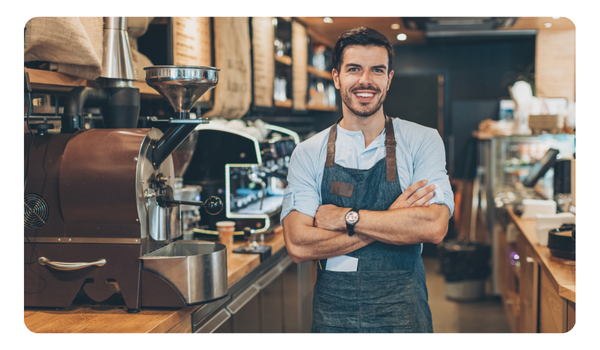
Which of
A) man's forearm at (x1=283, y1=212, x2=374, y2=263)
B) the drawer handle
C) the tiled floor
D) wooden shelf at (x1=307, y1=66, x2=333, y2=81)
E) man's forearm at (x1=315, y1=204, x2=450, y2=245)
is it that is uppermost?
wooden shelf at (x1=307, y1=66, x2=333, y2=81)

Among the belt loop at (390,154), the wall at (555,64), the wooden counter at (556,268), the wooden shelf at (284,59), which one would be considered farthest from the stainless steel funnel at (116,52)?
the wall at (555,64)

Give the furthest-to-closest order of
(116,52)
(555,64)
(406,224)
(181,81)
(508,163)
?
(555,64) < (508,163) < (116,52) < (181,81) < (406,224)

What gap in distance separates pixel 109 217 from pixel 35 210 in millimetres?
277

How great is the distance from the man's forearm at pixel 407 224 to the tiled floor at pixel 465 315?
2.27m

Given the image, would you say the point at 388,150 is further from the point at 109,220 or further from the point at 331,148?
the point at 109,220

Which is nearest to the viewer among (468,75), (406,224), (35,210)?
(406,224)

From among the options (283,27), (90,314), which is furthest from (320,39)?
(90,314)

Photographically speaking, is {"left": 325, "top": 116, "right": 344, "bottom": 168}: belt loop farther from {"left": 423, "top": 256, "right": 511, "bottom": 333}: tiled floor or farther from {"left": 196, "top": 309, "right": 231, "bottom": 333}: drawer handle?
{"left": 423, "top": 256, "right": 511, "bottom": 333}: tiled floor

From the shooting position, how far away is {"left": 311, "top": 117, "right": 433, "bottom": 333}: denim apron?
184 centimetres

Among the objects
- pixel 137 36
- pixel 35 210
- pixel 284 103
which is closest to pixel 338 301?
pixel 35 210

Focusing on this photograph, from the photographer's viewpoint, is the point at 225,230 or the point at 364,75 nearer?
the point at 364,75

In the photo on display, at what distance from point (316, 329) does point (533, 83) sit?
5198 mm

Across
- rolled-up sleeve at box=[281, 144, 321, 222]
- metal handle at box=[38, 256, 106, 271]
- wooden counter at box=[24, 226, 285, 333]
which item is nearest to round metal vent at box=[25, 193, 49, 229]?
metal handle at box=[38, 256, 106, 271]

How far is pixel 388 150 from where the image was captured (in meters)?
1.85
